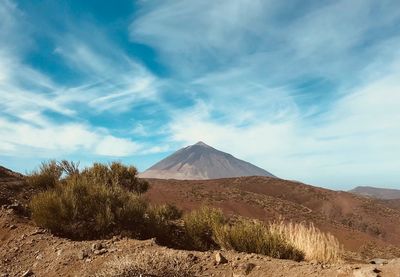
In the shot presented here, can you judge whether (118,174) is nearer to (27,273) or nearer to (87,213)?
(87,213)

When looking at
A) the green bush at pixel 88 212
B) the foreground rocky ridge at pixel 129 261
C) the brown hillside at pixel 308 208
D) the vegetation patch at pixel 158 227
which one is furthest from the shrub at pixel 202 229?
the brown hillside at pixel 308 208

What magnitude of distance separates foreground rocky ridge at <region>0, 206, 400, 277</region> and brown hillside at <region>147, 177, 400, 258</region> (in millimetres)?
19518

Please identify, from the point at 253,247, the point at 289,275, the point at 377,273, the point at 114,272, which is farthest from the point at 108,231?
the point at 377,273

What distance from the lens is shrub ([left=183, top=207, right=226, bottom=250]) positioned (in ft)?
39.6

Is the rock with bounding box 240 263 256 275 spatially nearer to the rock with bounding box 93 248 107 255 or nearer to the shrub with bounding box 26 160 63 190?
the rock with bounding box 93 248 107 255

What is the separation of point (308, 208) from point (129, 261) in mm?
45365

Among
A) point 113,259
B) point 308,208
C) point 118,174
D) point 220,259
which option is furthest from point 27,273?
point 308,208

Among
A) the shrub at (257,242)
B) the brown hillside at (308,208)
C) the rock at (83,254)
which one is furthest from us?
the brown hillside at (308,208)

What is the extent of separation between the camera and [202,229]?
494 inches

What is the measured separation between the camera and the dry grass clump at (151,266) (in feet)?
21.8

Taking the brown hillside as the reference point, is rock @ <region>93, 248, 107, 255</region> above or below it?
below

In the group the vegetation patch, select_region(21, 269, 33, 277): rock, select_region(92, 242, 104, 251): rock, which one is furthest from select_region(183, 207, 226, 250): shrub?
select_region(21, 269, 33, 277): rock

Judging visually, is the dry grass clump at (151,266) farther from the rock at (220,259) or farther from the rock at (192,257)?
the rock at (220,259)

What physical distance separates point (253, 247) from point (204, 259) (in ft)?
7.38
